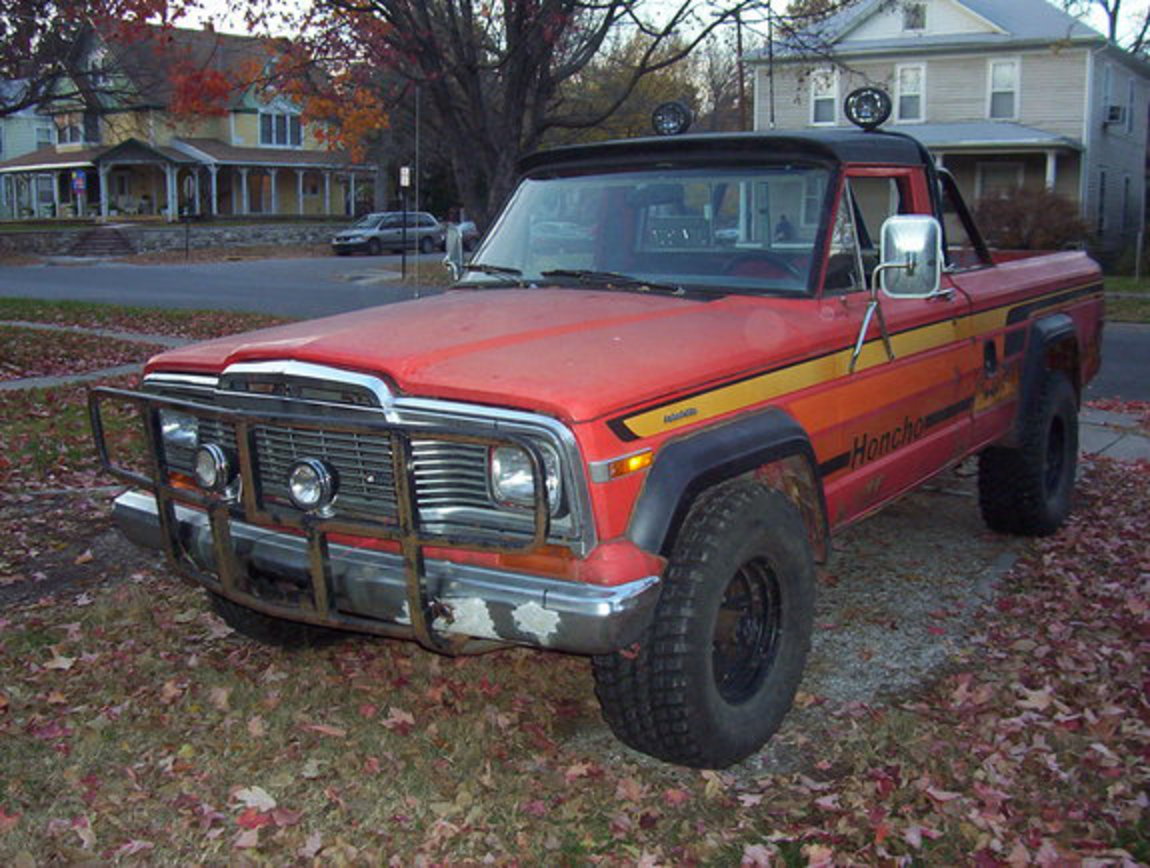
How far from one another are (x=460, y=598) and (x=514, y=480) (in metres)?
0.37

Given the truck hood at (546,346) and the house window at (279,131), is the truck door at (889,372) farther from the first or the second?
the house window at (279,131)

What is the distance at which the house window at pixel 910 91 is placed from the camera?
102 ft

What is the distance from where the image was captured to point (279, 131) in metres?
52.9

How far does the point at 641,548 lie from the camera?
3412 mm

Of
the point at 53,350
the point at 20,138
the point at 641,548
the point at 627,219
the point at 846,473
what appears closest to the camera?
the point at 641,548

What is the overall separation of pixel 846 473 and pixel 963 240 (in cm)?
256

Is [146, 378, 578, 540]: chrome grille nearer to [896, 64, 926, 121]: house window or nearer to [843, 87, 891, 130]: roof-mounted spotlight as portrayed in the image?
[843, 87, 891, 130]: roof-mounted spotlight

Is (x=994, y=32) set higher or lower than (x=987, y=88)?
higher

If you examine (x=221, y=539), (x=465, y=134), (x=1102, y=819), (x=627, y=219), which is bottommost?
(x=1102, y=819)

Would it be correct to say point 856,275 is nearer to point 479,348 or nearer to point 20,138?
point 479,348

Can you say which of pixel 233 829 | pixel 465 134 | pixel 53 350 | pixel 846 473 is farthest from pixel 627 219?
pixel 53 350

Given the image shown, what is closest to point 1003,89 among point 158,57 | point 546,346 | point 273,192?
point 158,57

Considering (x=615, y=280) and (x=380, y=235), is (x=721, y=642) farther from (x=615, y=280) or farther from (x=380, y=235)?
(x=380, y=235)

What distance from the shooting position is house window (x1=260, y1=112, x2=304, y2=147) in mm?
52062
